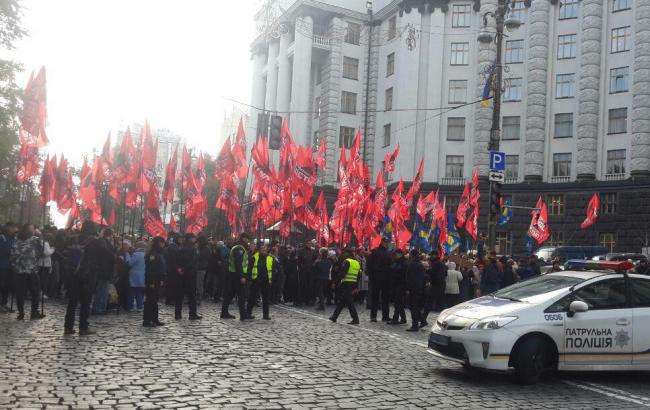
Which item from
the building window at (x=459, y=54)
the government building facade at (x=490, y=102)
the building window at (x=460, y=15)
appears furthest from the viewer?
the building window at (x=460, y=15)

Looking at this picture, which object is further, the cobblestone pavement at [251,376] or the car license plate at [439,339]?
the car license plate at [439,339]

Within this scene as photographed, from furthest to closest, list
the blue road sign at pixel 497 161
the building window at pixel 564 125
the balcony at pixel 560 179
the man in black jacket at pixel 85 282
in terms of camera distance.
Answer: the building window at pixel 564 125, the balcony at pixel 560 179, the blue road sign at pixel 497 161, the man in black jacket at pixel 85 282

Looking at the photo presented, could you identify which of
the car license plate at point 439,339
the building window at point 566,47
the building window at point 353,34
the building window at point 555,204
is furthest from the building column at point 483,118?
the car license plate at point 439,339

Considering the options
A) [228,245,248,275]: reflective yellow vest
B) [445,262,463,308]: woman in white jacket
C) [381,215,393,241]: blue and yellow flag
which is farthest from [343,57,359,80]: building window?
[228,245,248,275]: reflective yellow vest

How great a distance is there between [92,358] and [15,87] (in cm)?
2227

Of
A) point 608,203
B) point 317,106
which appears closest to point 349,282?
point 608,203

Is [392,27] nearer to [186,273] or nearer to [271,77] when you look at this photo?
[271,77]

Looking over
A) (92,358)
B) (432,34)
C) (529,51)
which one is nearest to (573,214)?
(529,51)

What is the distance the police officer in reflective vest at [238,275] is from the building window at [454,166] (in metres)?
35.0

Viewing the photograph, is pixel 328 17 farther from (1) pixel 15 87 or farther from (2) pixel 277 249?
(2) pixel 277 249

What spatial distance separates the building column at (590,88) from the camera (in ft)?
148

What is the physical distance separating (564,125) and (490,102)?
543cm

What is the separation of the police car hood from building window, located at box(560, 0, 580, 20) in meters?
42.5

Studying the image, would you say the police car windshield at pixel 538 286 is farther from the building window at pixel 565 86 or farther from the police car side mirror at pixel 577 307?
the building window at pixel 565 86
